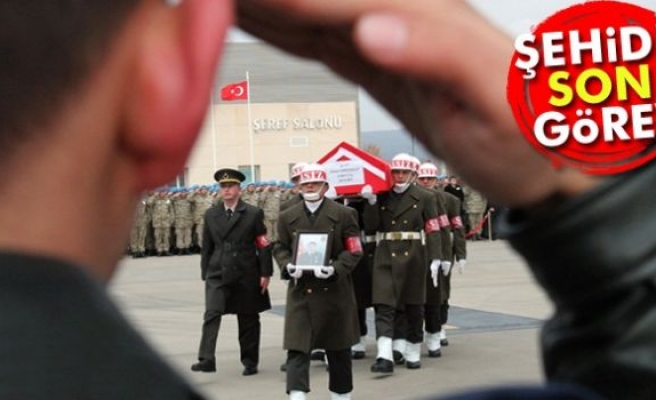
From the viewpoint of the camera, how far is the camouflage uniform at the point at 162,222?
91.0ft

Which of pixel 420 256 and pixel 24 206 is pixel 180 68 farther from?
pixel 420 256

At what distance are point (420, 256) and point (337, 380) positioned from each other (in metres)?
2.50

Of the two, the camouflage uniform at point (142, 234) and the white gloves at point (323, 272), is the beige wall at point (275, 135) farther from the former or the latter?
the white gloves at point (323, 272)

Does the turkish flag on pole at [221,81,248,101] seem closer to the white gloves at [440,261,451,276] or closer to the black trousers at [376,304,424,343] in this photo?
the white gloves at [440,261,451,276]

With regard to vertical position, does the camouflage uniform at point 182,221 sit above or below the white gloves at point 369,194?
below

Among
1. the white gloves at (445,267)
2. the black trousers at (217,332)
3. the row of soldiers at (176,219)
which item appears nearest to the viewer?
the black trousers at (217,332)

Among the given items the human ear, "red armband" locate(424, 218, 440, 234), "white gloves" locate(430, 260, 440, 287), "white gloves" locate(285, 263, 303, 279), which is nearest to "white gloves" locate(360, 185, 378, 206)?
"red armband" locate(424, 218, 440, 234)

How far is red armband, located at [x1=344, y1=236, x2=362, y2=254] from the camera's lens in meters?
8.40

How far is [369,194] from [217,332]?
219cm

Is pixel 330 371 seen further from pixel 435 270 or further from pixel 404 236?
pixel 435 270

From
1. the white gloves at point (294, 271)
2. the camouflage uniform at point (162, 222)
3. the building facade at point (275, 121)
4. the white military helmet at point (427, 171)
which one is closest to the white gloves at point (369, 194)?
the white gloves at point (294, 271)

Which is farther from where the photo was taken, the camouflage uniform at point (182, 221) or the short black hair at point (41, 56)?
the camouflage uniform at point (182, 221)

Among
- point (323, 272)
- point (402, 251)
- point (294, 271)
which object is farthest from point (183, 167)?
point (402, 251)

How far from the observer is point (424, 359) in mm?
10070
